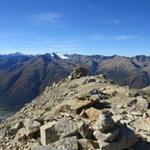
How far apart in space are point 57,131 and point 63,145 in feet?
4.83

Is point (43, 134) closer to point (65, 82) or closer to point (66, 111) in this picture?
point (66, 111)

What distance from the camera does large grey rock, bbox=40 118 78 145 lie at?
20.4 metres

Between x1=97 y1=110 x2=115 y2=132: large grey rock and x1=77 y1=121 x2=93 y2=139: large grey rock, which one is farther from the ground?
x1=97 y1=110 x2=115 y2=132: large grey rock

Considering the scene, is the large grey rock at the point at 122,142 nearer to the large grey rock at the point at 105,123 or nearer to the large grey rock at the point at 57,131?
the large grey rock at the point at 105,123

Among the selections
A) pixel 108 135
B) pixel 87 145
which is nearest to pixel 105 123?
pixel 108 135

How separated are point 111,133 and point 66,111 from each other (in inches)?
299

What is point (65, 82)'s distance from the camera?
5931cm

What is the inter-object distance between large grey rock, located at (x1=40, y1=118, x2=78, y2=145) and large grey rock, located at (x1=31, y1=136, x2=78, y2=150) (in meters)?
0.84

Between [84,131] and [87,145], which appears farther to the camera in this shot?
[84,131]

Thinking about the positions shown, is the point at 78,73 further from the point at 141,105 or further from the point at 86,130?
the point at 86,130

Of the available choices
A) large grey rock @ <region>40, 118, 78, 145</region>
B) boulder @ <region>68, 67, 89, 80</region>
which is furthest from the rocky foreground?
boulder @ <region>68, 67, 89, 80</region>

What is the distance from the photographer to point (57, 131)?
20578mm

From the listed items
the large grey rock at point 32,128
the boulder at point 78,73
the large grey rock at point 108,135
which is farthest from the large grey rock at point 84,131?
the boulder at point 78,73

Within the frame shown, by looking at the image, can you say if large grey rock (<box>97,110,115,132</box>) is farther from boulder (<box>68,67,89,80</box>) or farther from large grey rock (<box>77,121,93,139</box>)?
boulder (<box>68,67,89,80</box>)
